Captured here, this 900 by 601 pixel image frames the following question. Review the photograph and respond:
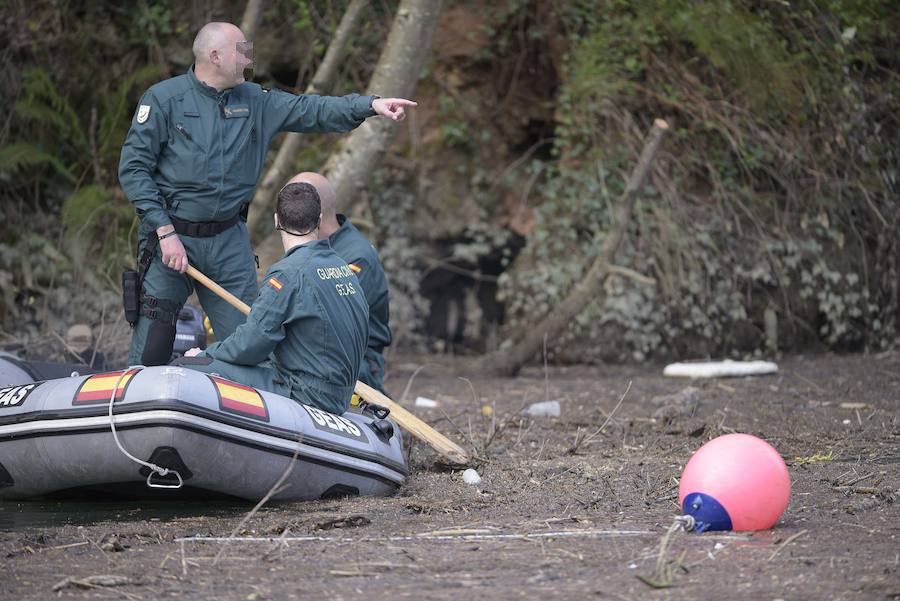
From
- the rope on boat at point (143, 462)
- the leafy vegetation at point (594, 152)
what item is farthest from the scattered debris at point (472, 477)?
the leafy vegetation at point (594, 152)

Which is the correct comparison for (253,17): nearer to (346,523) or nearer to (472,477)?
(472,477)

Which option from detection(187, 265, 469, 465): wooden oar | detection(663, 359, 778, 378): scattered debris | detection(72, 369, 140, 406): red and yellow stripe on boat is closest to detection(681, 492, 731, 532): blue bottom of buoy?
detection(187, 265, 469, 465): wooden oar

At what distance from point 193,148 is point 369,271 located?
39.6 inches

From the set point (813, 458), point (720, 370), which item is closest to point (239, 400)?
point (813, 458)

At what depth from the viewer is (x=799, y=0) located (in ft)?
31.9

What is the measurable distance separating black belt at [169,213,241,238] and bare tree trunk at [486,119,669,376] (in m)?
3.42

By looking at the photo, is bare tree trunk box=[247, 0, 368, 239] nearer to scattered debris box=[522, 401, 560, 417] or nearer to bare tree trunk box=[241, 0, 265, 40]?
bare tree trunk box=[241, 0, 265, 40]

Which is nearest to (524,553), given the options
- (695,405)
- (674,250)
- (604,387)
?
(695,405)

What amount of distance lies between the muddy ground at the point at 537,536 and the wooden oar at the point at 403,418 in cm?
11

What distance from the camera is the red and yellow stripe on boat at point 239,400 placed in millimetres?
4129

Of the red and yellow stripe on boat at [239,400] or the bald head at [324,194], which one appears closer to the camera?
the red and yellow stripe on boat at [239,400]

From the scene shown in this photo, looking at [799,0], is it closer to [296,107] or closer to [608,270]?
[608,270]

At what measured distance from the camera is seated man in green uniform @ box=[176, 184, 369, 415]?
4.42 meters

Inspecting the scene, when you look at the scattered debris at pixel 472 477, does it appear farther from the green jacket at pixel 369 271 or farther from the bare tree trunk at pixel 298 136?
the bare tree trunk at pixel 298 136
